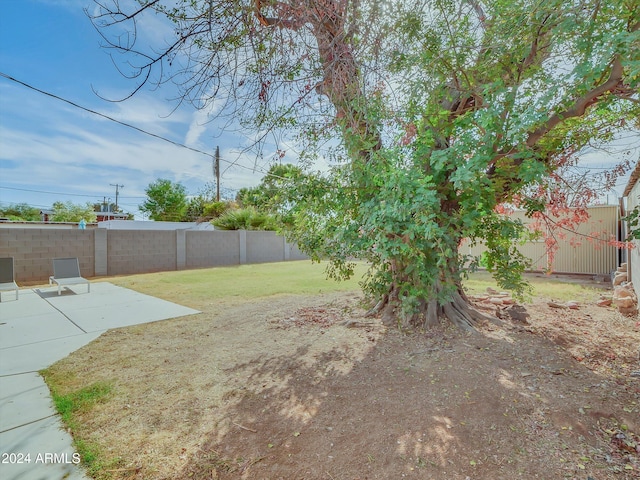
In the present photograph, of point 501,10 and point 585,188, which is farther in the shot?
point 585,188

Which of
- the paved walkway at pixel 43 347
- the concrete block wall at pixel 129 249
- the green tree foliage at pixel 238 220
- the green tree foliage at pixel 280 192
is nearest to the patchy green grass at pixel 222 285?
the paved walkway at pixel 43 347

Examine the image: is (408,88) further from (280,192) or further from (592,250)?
(592,250)

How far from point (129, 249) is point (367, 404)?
39.7ft

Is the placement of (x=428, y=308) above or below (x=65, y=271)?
below

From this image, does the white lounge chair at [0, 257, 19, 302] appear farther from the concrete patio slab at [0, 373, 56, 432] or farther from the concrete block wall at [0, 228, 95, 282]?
the concrete patio slab at [0, 373, 56, 432]

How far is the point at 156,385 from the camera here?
2963 mm

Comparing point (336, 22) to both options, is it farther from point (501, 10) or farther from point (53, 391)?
point (53, 391)

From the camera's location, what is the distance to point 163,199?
3572 centimetres

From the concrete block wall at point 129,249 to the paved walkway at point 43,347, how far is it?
7.39 ft

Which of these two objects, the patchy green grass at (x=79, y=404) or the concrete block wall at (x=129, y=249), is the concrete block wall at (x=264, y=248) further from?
the patchy green grass at (x=79, y=404)

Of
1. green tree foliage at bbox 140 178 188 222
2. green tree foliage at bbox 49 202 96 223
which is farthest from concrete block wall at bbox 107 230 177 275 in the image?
green tree foliage at bbox 140 178 188 222

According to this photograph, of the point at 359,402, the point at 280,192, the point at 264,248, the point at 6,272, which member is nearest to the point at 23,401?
the point at 359,402

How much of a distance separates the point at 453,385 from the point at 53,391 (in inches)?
145

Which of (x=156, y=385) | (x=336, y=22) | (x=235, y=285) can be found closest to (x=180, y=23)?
(x=336, y=22)
